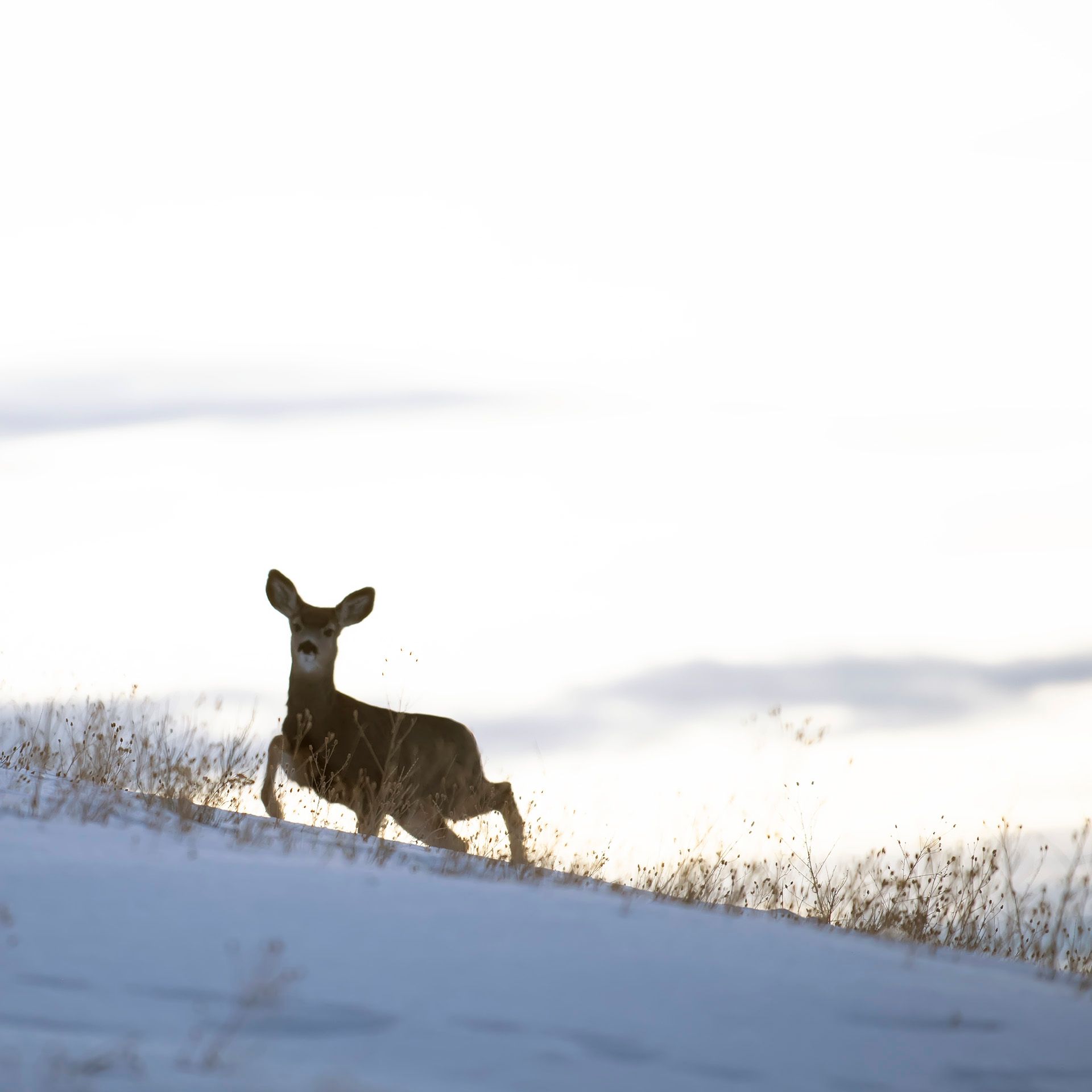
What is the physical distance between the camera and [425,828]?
33.4ft

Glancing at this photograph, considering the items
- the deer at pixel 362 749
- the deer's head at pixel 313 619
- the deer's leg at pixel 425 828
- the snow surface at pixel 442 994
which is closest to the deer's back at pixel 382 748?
the deer at pixel 362 749

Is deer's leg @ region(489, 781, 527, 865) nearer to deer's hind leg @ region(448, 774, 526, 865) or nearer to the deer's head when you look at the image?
deer's hind leg @ region(448, 774, 526, 865)

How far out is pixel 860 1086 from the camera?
390 centimetres

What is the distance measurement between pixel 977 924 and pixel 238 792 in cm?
423

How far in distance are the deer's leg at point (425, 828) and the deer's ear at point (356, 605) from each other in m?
1.65

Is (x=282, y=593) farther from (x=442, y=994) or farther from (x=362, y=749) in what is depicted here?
(x=442, y=994)

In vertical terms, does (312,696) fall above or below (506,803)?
above

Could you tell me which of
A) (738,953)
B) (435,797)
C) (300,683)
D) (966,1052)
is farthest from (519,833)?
(966,1052)

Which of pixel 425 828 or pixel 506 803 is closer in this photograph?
pixel 425 828

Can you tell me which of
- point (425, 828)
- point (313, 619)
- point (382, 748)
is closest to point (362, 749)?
point (382, 748)

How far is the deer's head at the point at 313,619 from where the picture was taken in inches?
430

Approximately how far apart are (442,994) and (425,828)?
6.00 m

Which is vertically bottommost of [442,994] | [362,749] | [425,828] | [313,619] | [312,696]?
[442,994]

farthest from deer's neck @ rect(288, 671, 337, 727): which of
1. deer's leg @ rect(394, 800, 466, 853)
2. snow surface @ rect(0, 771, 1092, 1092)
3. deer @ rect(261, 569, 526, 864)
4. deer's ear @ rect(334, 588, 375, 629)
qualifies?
snow surface @ rect(0, 771, 1092, 1092)
